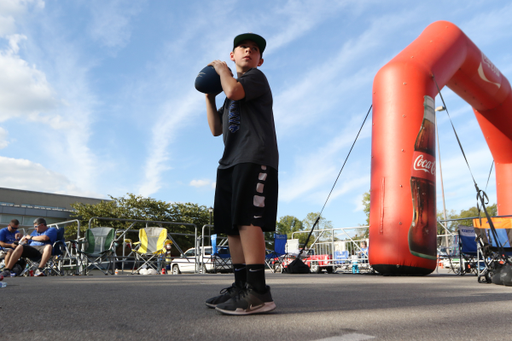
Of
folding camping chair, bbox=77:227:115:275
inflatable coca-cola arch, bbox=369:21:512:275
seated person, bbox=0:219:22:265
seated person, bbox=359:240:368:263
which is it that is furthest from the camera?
seated person, bbox=359:240:368:263

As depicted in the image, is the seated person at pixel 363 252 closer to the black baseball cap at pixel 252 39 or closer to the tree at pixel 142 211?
the black baseball cap at pixel 252 39

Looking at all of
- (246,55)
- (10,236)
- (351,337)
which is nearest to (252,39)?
(246,55)

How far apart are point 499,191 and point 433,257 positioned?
277 inches

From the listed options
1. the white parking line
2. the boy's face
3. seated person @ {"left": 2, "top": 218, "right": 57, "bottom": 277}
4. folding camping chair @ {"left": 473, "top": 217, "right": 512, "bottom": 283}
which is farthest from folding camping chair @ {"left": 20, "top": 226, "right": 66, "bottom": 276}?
the white parking line

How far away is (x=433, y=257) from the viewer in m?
7.37

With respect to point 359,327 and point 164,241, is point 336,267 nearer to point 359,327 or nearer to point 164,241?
point 164,241

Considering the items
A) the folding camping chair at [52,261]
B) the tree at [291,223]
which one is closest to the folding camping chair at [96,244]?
the folding camping chair at [52,261]

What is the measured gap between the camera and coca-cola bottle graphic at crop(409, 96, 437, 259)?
23.5 feet

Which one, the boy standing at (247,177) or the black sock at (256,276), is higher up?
the boy standing at (247,177)

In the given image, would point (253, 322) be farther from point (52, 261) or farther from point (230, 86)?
point (52, 261)

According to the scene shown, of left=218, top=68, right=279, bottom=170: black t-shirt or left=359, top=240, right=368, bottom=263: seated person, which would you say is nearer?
left=218, top=68, right=279, bottom=170: black t-shirt

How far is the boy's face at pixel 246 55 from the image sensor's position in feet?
8.46

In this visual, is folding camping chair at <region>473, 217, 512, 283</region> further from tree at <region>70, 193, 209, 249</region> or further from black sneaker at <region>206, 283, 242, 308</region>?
tree at <region>70, 193, 209, 249</region>

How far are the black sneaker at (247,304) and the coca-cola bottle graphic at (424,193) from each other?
18.5 ft
